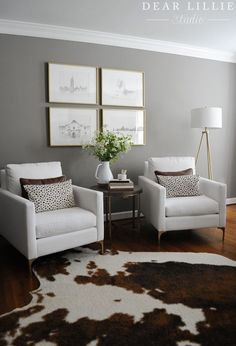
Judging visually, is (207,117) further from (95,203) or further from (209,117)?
(95,203)

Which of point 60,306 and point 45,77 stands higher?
point 45,77

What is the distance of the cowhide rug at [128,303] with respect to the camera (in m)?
1.72

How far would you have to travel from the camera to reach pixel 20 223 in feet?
8.21

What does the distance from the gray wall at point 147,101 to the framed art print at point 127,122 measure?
0.42 ft

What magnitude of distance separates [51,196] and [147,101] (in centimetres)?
203

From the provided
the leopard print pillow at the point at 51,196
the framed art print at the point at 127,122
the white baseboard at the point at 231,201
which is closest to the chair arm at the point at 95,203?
the leopard print pillow at the point at 51,196

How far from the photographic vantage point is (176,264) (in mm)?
2670

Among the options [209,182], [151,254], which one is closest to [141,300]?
[151,254]

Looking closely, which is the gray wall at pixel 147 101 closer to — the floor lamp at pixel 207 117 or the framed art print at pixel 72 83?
the framed art print at pixel 72 83

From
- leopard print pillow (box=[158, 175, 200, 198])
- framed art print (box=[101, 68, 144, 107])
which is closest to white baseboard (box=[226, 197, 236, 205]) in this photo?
leopard print pillow (box=[158, 175, 200, 198])

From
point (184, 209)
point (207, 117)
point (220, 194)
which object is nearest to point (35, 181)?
point (184, 209)

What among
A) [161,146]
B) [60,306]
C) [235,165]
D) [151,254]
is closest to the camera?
[60,306]

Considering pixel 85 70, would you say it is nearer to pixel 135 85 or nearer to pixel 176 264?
pixel 135 85

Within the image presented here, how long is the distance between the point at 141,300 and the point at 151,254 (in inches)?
33.2
